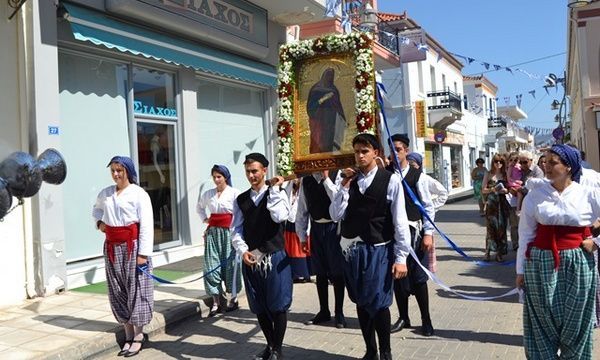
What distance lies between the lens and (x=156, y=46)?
876cm

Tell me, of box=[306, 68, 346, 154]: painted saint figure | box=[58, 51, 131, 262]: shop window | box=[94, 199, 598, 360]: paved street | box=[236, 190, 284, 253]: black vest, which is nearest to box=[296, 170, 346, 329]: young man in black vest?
box=[306, 68, 346, 154]: painted saint figure

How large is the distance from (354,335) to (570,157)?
2844 millimetres

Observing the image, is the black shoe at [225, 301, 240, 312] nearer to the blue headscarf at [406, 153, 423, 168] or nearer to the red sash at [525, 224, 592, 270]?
the blue headscarf at [406, 153, 423, 168]

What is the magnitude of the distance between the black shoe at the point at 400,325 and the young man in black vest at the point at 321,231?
1.85 ft

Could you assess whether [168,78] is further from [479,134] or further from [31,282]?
[479,134]

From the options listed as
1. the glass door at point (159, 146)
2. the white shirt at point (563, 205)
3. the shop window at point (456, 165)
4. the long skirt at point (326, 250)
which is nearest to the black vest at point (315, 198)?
the long skirt at point (326, 250)

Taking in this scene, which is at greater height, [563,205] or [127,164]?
[127,164]

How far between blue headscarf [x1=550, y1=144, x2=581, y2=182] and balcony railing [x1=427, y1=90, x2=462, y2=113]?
78.0ft

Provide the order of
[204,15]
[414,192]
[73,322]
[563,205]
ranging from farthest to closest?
1. [204,15]
2. [73,322]
3. [414,192]
4. [563,205]

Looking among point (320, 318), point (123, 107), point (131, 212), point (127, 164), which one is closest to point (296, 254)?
point (320, 318)

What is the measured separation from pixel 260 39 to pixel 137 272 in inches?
302

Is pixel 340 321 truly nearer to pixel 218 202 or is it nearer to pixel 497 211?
pixel 218 202

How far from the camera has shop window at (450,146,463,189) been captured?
33000mm

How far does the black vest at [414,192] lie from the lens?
17.6 feet
